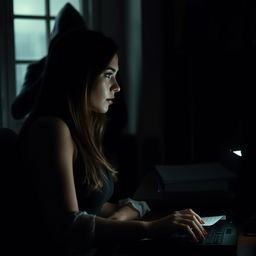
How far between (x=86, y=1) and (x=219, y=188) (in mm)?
2352

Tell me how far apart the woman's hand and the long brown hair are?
0.87ft

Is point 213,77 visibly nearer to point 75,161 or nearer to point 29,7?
point 75,161

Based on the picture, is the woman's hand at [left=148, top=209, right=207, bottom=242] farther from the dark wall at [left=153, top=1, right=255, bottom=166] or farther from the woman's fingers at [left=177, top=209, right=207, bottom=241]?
the dark wall at [left=153, top=1, right=255, bottom=166]

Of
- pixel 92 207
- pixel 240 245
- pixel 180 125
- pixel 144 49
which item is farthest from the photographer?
pixel 144 49

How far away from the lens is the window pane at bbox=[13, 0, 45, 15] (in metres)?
3.22

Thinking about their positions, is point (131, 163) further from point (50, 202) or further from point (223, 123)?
point (50, 202)

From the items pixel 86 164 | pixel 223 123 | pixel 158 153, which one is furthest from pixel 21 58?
pixel 86 164

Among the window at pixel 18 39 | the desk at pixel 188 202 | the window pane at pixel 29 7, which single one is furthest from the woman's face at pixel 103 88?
the window pane at pixel 29 7

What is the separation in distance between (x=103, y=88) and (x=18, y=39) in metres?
2.05

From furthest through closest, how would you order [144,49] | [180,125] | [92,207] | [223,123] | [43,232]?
[144,49] → [180,125] → [223,123] → [92,207] → [43,232]

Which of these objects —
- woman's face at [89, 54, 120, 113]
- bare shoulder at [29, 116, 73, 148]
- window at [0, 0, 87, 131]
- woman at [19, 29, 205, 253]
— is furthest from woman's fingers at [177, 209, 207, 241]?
window at [0, 0, 87, 131]

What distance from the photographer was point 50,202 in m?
1.12

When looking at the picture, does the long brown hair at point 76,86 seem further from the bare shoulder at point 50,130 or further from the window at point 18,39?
the window at point 18,39

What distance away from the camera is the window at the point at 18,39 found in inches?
125
